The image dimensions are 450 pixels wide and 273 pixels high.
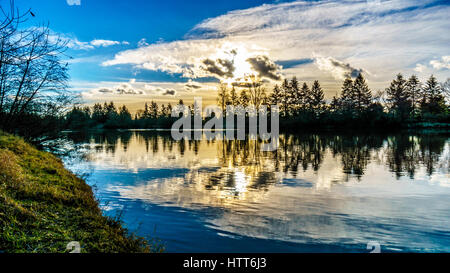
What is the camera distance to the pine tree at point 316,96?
75.4 metres

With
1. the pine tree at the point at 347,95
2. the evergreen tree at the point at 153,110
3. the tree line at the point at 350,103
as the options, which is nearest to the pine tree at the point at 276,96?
the tree line at the point at 350,103

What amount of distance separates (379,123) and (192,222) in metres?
59.2

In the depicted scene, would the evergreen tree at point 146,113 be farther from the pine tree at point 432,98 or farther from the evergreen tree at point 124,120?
the pine tree at point 432,98

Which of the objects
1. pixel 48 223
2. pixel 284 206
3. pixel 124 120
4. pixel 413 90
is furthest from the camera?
pixel 124 120

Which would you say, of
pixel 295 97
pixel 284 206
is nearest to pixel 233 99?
pixel 295 97

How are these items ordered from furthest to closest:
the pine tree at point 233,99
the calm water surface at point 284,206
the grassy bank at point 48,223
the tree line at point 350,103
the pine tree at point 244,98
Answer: the pine tree at point 233,99 → the pine tree at point 244,98 → the tree line at point 350,103 → the calm water surface at point 284,206 → the grassy bank at point 48,223

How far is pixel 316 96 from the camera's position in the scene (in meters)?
76.4

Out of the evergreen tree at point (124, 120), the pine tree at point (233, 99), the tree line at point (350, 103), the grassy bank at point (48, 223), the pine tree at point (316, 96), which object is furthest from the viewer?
the evergreen tree at point (124, 120)

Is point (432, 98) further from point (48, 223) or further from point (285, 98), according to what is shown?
point (48, 223)

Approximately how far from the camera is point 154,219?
6.96 m

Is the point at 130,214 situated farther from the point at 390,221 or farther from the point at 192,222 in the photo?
the point at 390,221
